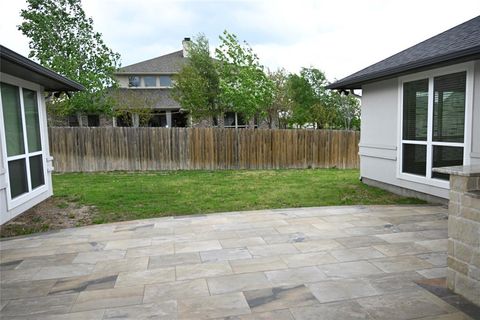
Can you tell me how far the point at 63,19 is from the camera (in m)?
14.5

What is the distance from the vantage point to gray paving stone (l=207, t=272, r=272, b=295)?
3.09 metres

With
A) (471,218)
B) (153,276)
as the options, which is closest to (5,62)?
(153,276)

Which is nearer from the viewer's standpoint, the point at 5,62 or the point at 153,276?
the point at 153,276

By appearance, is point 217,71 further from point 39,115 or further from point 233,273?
point 233,273

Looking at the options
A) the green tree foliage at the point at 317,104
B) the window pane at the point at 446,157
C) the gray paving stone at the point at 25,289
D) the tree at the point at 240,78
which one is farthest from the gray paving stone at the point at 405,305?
the green tree foliage at the point at 317,104

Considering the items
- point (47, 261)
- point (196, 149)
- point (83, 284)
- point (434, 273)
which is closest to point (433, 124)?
point (434, 273)

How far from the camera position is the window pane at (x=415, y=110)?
21.1ft

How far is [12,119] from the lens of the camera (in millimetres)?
6086

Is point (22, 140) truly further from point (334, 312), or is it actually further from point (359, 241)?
point (334, 312)

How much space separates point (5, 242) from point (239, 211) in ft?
11.3

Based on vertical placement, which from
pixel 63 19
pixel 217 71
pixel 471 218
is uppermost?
pixel 63 19

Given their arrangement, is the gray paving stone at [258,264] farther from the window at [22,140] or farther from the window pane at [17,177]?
the window pane at [17,177]

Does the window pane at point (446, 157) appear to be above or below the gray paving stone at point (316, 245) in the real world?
above

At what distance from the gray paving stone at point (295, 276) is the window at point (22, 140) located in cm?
477
